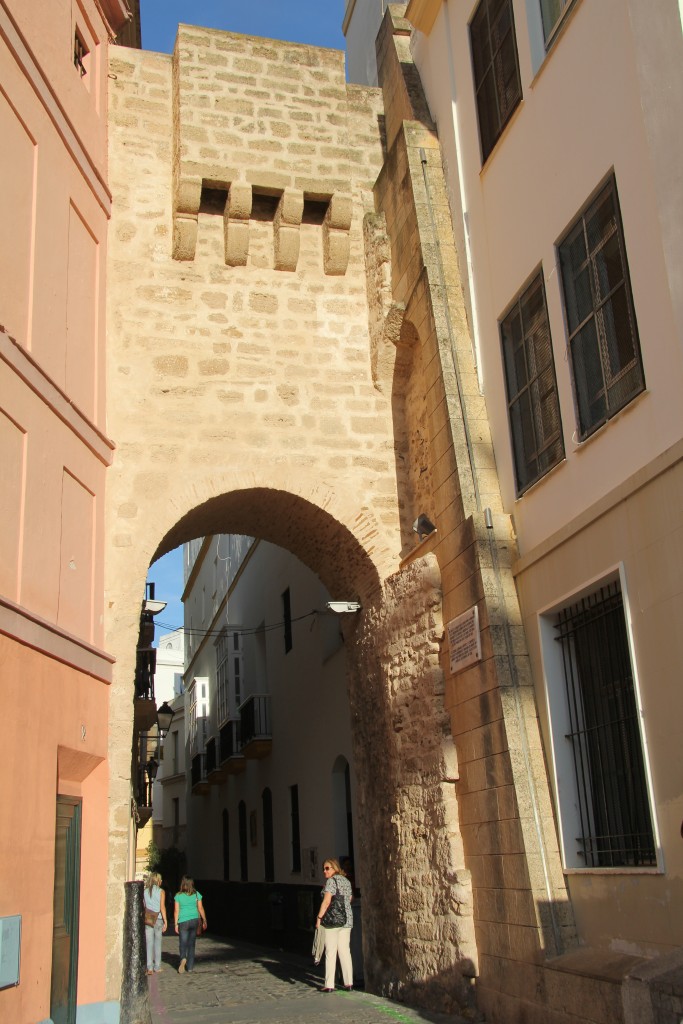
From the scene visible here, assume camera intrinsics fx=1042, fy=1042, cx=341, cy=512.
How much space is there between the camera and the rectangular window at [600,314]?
20.9 ft

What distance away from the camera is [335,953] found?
975 centimetres

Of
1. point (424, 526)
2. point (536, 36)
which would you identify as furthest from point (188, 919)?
point (536, 36)

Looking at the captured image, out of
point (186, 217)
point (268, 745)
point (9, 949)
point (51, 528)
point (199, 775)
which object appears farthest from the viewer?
point (199, 775)

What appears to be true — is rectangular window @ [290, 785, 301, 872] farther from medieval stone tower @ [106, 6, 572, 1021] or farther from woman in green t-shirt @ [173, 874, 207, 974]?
medieval stone tower @ [106, 6, 572, 1021]

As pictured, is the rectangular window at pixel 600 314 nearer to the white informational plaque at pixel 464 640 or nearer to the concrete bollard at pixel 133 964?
the white informational plaque at pixel 464 640

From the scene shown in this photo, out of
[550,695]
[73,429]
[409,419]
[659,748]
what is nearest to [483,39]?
[409,419]

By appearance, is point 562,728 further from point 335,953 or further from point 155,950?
point 155,950

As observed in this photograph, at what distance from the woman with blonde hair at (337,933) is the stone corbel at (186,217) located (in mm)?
6092

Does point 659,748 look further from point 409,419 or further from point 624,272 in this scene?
point 409,419

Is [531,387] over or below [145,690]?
over

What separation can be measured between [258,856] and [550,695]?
40.4 ft

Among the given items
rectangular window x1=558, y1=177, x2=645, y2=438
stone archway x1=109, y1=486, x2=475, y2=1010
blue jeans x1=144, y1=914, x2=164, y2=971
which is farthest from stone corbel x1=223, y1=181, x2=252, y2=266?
blue jeans x1=144, y1=914, x2=164, y2=971

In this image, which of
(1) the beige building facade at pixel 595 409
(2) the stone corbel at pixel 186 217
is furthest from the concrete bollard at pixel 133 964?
(2) the stone corbel at pixel 186 217

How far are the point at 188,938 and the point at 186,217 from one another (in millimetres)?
8351
